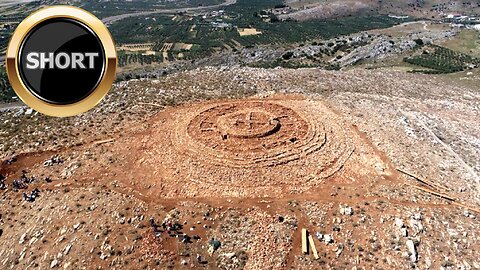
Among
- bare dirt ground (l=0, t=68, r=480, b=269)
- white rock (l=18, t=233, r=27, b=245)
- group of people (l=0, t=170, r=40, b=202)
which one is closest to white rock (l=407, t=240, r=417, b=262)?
bare dirt ground (l=0, t=68, r=480, b=269)

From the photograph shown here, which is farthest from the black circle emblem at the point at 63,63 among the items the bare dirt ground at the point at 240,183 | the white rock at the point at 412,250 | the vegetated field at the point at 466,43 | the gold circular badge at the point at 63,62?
the vegetated field at the point at 466,43

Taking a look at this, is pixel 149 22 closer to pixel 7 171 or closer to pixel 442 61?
pixel 442 61

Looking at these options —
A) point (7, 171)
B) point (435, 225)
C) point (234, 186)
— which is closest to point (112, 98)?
point (7, 171)

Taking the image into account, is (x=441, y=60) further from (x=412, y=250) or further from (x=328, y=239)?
(x=328, y=239)

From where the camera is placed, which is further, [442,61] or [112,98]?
[442,61]

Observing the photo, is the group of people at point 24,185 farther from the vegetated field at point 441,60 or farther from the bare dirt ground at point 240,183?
the vegetated field at point 441,60

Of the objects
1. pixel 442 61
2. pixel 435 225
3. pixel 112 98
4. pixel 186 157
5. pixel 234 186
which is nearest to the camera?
pixel 435 225

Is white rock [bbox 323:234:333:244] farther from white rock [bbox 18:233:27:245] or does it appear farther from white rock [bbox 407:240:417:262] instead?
white rock [bbox 18:233:27:245]

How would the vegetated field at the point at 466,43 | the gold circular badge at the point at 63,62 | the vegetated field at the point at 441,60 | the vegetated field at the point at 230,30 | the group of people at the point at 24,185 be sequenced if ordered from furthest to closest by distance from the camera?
the vegetated field at the point at 230,30
the vegetated field at the point at 466,43
the vegetated field at the point at 441,60
the group of people at the point at 24,185
the gold circular badge at the point at 63,62
